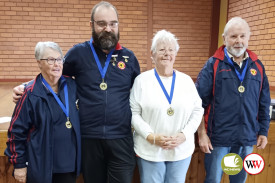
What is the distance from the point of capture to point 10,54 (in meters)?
5.28

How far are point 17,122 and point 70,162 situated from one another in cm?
41

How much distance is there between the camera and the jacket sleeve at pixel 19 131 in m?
1.29

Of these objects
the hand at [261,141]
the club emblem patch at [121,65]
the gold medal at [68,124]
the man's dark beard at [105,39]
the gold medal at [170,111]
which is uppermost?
Answer: the man's dark beard at [105,39]

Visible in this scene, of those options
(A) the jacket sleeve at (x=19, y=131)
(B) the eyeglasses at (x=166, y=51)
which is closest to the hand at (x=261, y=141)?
(B) the eyeglasses at (x=166, y=51)

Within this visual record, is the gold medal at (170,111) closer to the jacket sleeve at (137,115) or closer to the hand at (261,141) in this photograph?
the jacket sleeve at (137,115)

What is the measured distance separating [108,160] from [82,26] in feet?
15.1

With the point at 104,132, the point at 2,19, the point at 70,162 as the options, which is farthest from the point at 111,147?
the point at 2,19

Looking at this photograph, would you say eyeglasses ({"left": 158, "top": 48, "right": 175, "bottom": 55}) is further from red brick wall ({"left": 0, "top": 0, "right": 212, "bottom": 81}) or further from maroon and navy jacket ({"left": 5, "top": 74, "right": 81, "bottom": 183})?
red brick wall ({"left": 0, "top": 0, "right": 212, "bottom": 81})

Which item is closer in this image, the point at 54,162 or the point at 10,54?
the point at 54,162

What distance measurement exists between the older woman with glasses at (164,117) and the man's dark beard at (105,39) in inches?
11.8

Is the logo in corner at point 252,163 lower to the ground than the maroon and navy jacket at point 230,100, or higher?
lower

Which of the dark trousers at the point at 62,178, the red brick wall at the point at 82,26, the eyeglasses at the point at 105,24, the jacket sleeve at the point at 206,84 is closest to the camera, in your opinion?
the dark trousers at the point at 62,178

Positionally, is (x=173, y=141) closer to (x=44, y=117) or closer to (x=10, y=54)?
(x=44, y=117)

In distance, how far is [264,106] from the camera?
1667 millimetres
